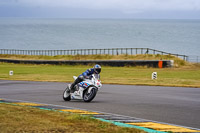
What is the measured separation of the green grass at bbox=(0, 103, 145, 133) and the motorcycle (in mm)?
2881

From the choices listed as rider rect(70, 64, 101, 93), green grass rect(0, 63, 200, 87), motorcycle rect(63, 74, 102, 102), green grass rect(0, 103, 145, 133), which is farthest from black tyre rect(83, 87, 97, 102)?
green grass rect(0, 63, 200, 87)

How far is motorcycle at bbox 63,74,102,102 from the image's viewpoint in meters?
13.6

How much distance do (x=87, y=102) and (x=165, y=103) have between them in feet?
9.39

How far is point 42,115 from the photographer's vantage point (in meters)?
10.7

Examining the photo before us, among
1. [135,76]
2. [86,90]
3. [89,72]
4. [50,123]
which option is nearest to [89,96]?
[86,90]

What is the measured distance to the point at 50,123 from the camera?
9.13m

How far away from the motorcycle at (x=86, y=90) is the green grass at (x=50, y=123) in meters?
2.88

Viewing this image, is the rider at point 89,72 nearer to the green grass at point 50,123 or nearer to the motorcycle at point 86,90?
the motorcycle at point 86,90

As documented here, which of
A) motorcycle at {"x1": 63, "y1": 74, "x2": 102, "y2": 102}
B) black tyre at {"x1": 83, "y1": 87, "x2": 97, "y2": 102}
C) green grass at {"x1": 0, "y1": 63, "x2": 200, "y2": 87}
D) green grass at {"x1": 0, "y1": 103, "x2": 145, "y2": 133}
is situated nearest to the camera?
green grass at {"x1": 0, "y1": 103, "x2": 145, "y2": 133}

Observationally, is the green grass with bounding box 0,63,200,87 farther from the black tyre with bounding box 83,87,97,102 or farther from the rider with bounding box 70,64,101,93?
the rider with bounding box 70,64,101,93

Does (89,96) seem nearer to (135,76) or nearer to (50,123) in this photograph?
(50,123)

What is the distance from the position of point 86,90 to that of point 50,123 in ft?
17.2

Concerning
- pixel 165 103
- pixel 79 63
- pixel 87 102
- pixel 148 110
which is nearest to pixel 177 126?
pixel 148 110

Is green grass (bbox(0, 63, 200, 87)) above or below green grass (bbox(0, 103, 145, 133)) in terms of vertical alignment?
above
